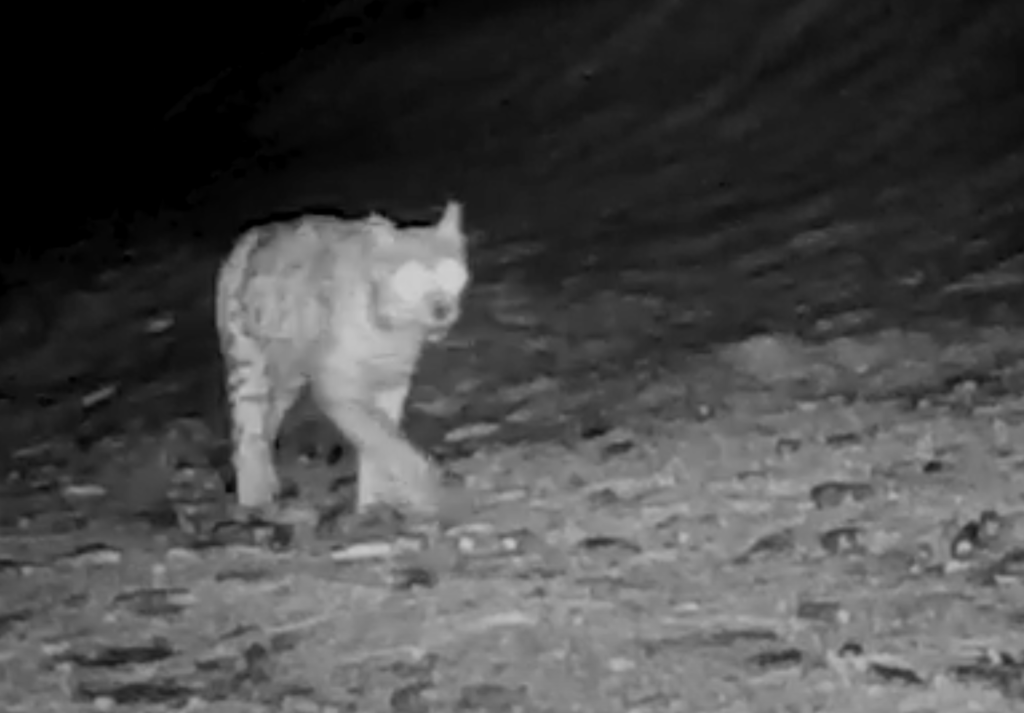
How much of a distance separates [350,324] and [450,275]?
0.12m

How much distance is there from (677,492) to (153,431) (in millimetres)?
820

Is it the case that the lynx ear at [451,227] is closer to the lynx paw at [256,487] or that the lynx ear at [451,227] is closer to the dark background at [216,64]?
the lynx paw at [256,487]

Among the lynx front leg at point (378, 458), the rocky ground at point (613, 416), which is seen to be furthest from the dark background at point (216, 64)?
the lynx front leg at point (378, 458)

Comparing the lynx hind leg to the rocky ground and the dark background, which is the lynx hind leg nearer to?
the rocky ground

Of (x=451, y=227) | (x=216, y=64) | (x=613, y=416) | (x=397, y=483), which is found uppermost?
(x=216, y=64)

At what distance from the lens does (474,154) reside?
410 cm

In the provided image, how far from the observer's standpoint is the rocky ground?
1801mm

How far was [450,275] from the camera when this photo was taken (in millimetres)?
2133

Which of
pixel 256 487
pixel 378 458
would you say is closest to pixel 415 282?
pixel 378 458

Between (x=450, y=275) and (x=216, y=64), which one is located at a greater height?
(x=216, y=64)

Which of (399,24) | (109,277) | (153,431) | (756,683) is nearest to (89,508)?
(153,431)

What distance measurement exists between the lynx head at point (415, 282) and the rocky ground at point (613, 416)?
0.21 metres

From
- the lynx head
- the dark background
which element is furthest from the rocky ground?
the lynx head

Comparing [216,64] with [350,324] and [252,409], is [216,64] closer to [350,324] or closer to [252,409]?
[252,409]
